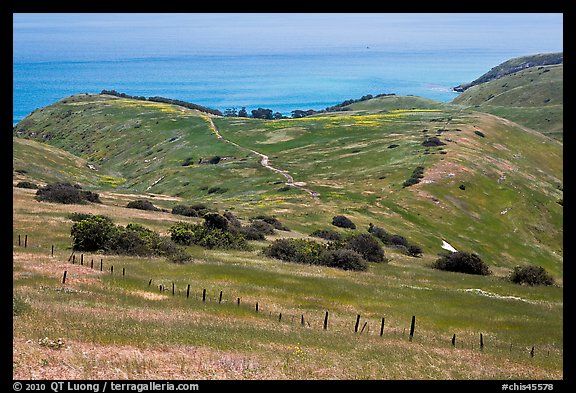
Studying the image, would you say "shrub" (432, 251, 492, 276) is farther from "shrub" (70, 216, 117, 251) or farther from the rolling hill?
"shrub" (70, 216, 117, 251)

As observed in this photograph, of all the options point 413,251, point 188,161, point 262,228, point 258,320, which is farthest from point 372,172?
point 258,320

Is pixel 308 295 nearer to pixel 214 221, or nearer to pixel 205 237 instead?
pixel 205 237

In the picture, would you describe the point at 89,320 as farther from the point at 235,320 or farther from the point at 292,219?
the point at 292,219

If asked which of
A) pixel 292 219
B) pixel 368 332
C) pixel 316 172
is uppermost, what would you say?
pixel 316 172

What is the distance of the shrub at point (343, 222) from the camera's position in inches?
2911

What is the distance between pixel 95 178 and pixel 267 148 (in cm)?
4780

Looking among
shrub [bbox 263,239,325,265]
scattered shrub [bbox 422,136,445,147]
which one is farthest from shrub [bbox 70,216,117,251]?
scattered shrub [bbox 422,136,445,147]

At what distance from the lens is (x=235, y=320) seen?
25984mm

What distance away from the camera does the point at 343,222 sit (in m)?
74.6

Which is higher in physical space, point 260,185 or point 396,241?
point 260,185

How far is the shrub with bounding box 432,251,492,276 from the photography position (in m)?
51.5

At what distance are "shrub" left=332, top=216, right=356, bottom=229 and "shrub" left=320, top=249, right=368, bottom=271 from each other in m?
26.7

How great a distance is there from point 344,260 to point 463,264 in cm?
1311
